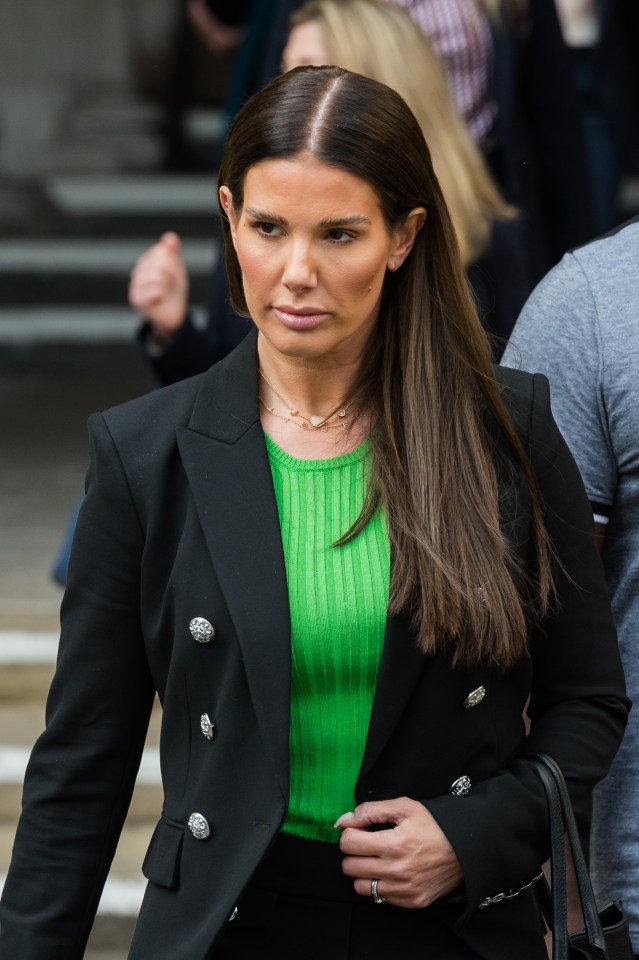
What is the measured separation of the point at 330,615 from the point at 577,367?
498mm

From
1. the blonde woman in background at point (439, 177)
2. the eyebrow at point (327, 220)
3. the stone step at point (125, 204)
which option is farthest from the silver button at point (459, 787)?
the stone step at point (125, 204)

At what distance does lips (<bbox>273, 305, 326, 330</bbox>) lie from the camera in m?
1.98

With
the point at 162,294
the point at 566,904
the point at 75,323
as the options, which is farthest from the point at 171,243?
the point at 75,323

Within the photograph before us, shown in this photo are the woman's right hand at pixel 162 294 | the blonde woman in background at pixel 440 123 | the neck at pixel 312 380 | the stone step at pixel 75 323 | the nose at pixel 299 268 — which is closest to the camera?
the nose at pixel 299 268

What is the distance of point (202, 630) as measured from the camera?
201 centimetres

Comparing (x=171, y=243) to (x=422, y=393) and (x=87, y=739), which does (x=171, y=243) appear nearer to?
(x=422, y=393)

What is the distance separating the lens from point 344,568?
2029 millimetres

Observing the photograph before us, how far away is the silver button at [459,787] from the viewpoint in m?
2.03

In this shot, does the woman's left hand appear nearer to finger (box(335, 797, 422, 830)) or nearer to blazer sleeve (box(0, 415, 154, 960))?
finger (box(335, 797, 422, 830))

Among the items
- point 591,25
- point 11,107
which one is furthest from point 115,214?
point 591,25

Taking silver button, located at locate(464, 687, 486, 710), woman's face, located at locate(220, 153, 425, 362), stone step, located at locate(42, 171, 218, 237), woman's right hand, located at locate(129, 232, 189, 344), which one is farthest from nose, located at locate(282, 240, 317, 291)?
stone step, located at locate(42, 171, 218, 237)

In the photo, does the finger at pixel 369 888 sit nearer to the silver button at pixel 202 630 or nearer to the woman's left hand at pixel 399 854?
the woman's left hand at pixel 399 854

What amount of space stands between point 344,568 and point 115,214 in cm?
647

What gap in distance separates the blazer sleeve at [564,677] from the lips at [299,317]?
1.03 ft
